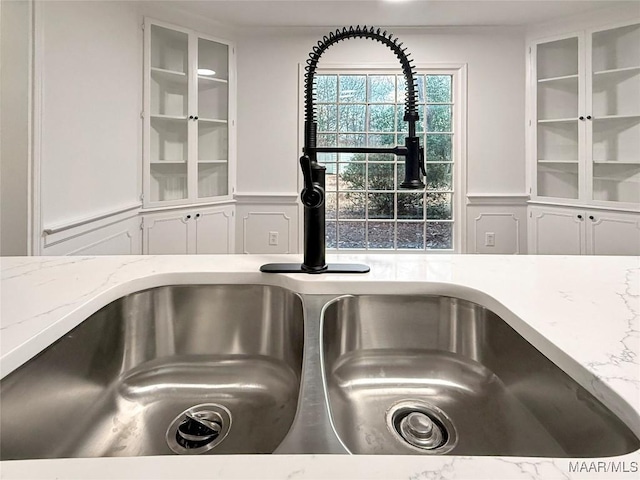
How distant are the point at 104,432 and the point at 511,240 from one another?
11.6 ft

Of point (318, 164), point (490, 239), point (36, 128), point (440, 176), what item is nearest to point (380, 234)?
point (440, 176)

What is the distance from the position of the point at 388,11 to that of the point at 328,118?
0.95 metres

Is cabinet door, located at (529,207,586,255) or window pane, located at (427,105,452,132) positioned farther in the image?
window pane, located at (427,105,452,132)

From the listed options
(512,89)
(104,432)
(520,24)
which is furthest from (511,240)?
(104,432)

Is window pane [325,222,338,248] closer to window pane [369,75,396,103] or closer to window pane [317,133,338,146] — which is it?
window pane [317,133,338,146]

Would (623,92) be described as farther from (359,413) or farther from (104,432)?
(104,432)

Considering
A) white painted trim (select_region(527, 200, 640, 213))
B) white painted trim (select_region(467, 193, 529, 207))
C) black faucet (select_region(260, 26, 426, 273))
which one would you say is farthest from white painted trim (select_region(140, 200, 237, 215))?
white painted trim (select_region(527, 200, 640, 213))

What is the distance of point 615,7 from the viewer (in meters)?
2.84

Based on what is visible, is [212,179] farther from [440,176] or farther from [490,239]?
[490,239]

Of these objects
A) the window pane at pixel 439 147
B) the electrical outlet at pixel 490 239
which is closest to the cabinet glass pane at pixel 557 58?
the window pane at pixel 439 147

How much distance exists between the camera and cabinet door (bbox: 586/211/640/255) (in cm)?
282

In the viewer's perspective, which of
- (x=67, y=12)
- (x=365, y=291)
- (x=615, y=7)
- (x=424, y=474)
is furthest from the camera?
(x=615, y=7)

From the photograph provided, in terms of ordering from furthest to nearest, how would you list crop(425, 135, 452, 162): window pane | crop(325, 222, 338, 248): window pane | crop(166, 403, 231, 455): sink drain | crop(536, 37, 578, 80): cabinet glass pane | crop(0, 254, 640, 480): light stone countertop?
crop(325, 222, 338, 248): window pane, crop(425, 135, 452, 162): window pane, crop(536, 37, 578, 80): cabinet glass pane, crop(166, 403, 231, 455): sink drain, crop(0, 254, 640, 480): light stone countertop

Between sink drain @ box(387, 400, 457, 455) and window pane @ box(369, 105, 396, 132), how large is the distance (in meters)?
3.10
